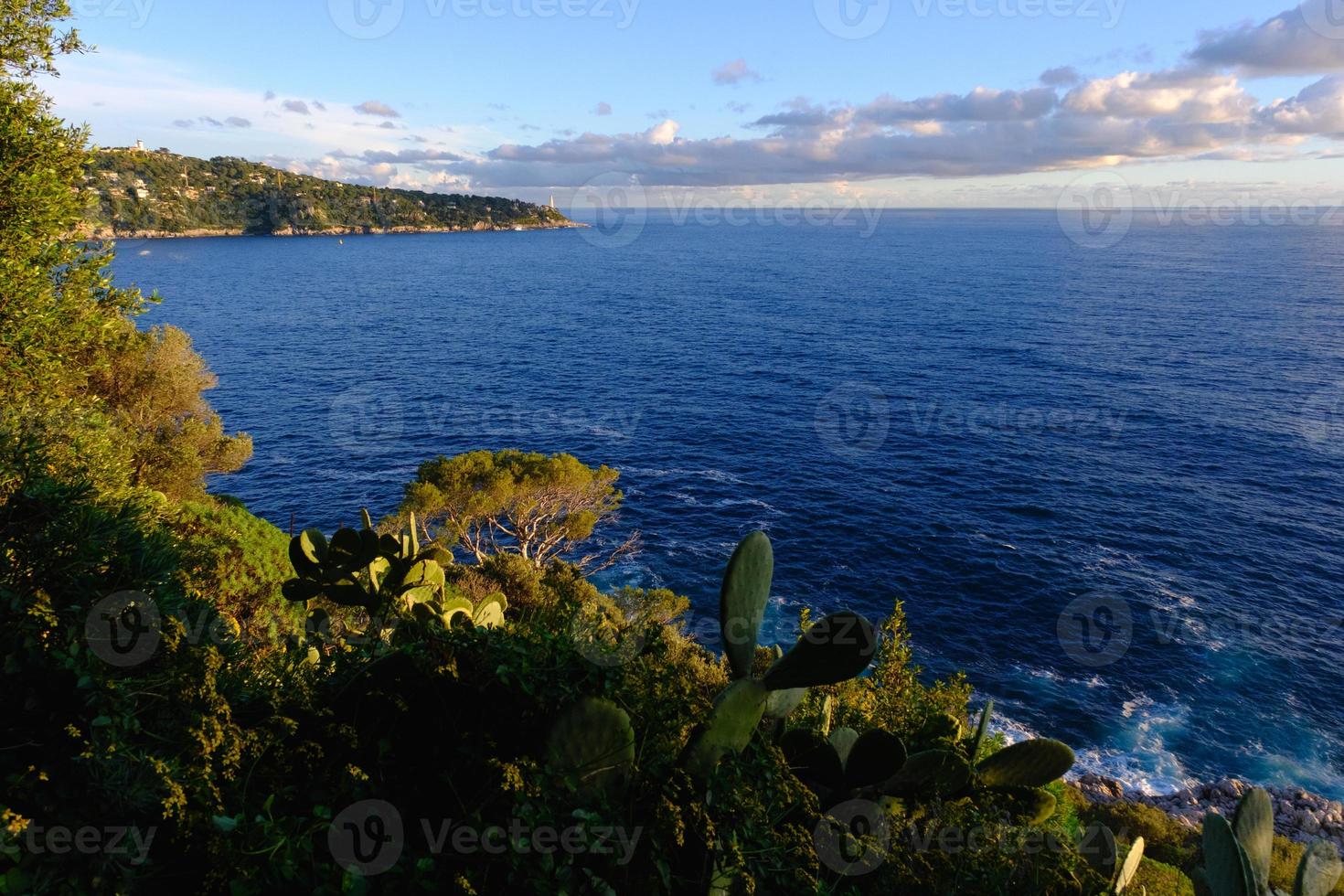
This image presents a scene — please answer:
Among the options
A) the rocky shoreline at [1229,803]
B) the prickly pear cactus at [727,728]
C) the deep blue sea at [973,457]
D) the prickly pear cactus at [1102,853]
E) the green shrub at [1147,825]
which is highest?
the prickly pear cactus at [727,728]

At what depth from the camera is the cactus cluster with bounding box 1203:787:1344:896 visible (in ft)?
18.6

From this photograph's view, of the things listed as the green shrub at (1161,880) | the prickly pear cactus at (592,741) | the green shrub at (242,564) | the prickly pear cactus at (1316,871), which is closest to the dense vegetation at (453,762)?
the prickly pear cactus at (592,741)

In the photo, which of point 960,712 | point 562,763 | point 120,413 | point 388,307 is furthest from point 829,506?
point 388,307

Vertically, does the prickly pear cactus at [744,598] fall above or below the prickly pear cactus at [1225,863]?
above

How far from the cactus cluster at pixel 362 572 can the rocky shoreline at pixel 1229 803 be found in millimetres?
25847

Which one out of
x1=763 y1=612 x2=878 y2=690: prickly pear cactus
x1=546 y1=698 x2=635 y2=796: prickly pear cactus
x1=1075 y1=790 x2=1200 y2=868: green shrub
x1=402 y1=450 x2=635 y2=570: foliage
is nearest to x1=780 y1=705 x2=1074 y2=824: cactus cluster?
x1=763 y1=612 x2=878 y2=690: prickly pear cactus

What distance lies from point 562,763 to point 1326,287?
6741 inches

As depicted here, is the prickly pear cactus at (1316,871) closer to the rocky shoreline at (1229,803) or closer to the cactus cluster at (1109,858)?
the cactus cluster at (1109,858)

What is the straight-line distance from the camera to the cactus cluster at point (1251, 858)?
568cm

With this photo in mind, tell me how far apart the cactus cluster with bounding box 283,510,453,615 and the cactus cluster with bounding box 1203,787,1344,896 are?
883cm

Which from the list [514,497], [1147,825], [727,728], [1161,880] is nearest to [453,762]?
[727,728]

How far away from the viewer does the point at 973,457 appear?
52.6 metres

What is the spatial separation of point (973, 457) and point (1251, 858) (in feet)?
162

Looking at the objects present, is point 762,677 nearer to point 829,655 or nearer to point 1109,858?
point 829,655
